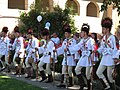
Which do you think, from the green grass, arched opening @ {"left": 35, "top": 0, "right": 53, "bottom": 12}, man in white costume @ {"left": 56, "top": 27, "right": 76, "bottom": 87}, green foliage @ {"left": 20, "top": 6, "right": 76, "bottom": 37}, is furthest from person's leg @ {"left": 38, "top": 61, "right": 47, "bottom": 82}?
arched opening @ {"left": 35, "top": 0, "right": 53, "bottom": 12}

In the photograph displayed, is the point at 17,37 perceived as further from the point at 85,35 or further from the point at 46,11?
the point at 46,11

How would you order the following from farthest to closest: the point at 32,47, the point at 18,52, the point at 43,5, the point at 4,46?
1. the point at 43,5
2. the point at 4,46
3. the point at 18,52
4. the point at 32,47

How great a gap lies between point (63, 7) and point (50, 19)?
139 inches

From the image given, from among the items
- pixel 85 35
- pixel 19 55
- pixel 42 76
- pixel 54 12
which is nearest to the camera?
pixel 85 35

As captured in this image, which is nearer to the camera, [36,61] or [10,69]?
[36,61]

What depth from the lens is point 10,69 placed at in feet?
54.2

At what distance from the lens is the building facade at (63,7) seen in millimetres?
28000

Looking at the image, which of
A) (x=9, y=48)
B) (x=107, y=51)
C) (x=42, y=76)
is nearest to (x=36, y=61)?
(x=42, y=76)

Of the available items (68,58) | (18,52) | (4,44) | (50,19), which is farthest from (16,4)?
(68,58)

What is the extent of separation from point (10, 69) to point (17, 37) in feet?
6.76

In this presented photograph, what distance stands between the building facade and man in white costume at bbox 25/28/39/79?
13528mm

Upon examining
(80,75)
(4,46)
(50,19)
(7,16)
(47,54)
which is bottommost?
(80,75)

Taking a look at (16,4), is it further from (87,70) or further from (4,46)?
(87,70)

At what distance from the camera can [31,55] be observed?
14.2 metres
